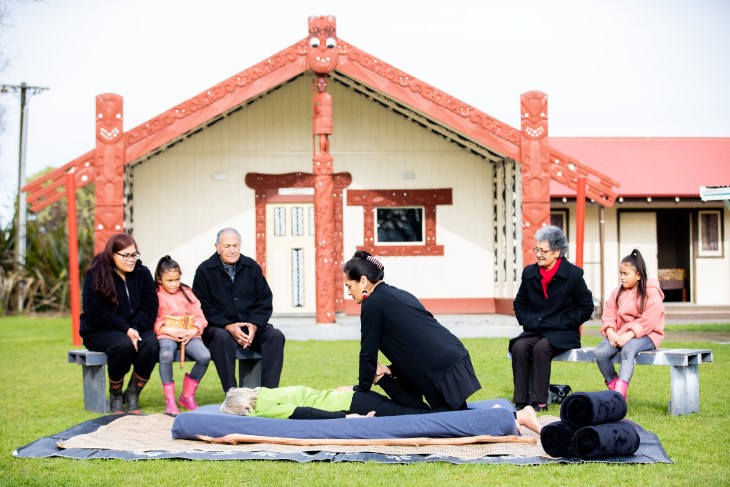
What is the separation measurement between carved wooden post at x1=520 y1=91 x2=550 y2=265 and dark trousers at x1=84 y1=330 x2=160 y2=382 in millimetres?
8637

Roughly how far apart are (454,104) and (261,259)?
481cm

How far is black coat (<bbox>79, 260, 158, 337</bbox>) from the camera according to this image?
27.5 feet

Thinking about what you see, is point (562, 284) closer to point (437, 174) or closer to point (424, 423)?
point (424, 423)

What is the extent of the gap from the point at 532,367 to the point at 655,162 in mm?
15679

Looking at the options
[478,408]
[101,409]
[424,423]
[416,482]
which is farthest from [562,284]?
[101,409]

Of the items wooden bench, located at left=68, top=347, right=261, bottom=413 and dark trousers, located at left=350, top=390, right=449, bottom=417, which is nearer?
dark trousers, located at left=350, top=390, right=449, bottom=417

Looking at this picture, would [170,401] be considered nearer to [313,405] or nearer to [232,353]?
[232,353]

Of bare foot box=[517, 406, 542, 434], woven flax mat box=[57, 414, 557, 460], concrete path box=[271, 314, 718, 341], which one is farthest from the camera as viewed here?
concrete path box=[271, 314, 718, 341]

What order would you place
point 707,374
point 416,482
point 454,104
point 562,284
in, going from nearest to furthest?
point 416,482
point 562,284
point 707,374
point 454,104

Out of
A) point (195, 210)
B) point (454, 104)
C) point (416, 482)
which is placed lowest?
point (416, 482)

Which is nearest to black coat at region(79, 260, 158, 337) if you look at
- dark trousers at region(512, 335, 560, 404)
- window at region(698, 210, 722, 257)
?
dark trousers at region(512, 335, 560, 404)

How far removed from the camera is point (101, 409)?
848 centimetres

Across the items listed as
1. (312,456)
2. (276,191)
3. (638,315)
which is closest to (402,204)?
(276,191)

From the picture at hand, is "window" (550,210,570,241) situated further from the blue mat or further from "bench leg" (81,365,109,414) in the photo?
the blue mat
